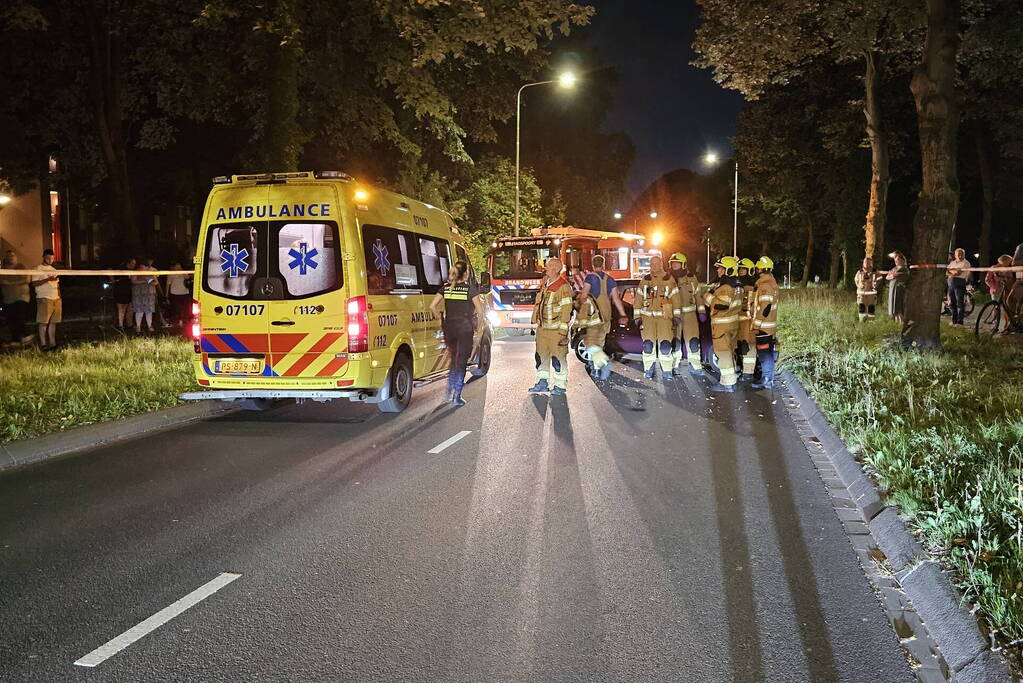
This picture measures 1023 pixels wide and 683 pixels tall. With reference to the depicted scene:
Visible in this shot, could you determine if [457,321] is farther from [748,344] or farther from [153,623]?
[153,623]

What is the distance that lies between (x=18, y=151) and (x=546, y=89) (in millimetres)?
25582

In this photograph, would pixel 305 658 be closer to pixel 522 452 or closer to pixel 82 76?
pixel 522 452

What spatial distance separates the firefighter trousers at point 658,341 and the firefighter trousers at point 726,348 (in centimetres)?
111

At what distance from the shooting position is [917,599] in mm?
4203

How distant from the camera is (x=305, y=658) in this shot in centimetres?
358

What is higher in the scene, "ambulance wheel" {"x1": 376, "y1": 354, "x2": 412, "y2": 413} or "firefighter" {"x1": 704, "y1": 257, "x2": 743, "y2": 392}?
"firefighter" {"x1": 704, "y1": 257, "x2": 743, "y2": 392}

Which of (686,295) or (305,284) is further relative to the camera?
(686,295)

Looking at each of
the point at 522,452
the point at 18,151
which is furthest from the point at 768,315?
the point at 18,151

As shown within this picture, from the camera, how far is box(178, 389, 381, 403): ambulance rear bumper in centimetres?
876

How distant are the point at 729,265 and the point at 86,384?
329 inches

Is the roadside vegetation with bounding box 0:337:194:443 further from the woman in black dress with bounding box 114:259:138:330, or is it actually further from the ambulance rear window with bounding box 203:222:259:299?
the woman in black dress with bounding box 114:259:138:330

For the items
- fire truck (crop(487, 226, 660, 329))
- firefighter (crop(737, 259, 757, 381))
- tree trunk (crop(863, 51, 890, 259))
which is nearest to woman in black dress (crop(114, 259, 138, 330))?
fire truck (crop(487, 226, 660, 329))

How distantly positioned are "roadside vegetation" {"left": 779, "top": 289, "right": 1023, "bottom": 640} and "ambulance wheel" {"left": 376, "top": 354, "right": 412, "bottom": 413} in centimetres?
462

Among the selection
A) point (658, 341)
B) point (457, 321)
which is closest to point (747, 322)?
point (658, 341)
